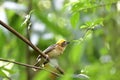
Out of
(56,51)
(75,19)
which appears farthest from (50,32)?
(75,19)

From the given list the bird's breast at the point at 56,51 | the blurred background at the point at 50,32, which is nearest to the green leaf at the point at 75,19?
the bird's breast at the point at 56,51

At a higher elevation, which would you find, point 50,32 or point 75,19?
point 50,32

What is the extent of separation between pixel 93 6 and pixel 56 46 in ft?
0.81

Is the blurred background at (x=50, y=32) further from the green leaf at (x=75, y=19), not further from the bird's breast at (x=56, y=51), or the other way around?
the green leaf at (x=75, y=19)

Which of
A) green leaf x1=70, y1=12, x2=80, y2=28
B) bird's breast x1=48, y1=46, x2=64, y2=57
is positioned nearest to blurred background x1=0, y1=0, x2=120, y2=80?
bird's breast x1=48, y1=46, x2=64, y2=57

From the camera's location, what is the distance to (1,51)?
1870 mm

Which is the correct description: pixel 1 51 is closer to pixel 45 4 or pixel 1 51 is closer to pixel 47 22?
pixel 47 22

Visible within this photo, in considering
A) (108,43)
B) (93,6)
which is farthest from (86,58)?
(93,6)

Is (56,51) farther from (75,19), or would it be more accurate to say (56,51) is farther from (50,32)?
(50,32)

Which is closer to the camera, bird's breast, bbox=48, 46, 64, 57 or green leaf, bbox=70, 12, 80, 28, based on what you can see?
green leaf, bbox=70, 12, 80, 28

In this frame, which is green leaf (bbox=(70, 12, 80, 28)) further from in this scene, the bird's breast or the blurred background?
the blurred background

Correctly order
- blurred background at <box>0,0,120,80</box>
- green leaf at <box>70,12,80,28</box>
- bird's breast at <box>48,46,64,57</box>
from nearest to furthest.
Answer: green leaf at <box>70,12,80,28</box>, bird's breast at <box>48,46,64,57</box>, blurred background at <box>0,0,120,80</box>

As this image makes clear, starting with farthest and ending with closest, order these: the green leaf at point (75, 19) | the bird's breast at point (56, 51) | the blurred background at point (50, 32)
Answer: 1. the blurred background at point (50, 32)
2. the bird's breast at point (56, 51)
3. the green leaf at point (75, 19)

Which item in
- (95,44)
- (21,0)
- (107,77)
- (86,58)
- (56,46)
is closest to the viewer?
(107,77)
